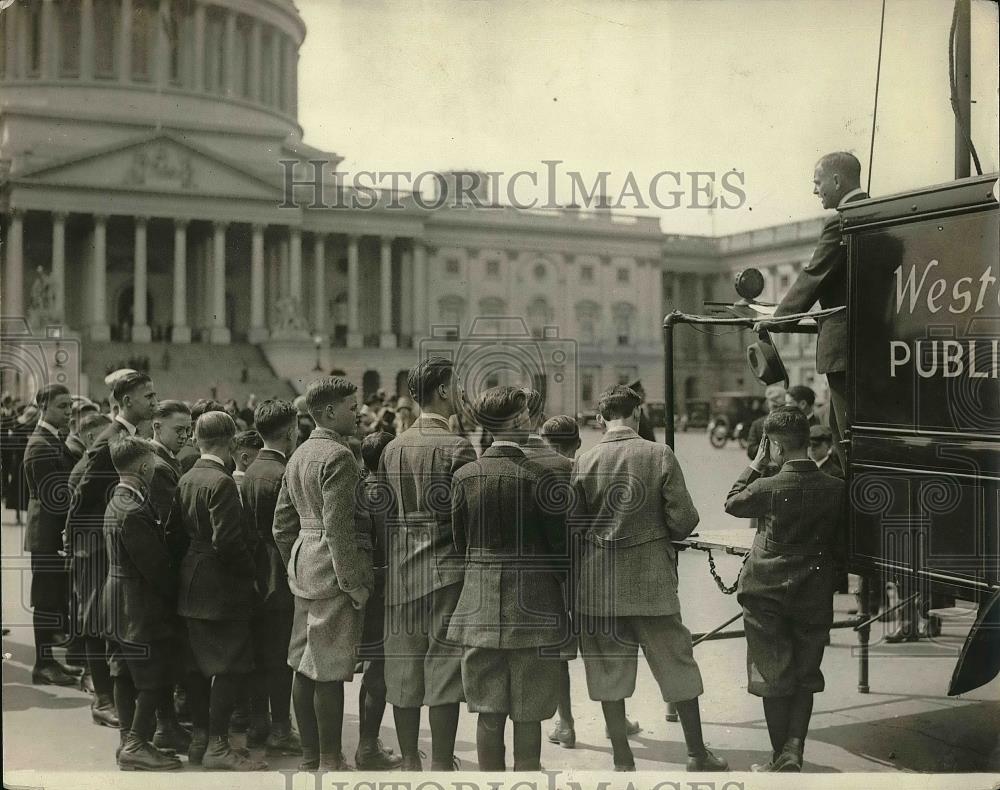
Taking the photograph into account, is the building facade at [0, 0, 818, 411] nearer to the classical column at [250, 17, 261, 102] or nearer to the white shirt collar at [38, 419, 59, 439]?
the classical column at [250, 17, 261, 102]

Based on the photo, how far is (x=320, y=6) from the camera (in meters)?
5.92

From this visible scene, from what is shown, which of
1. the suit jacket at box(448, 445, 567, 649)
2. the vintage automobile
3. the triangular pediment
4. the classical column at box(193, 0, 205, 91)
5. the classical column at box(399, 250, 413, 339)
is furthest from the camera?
the vintage automobile

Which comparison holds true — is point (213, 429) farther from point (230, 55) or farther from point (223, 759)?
point (230, 55)

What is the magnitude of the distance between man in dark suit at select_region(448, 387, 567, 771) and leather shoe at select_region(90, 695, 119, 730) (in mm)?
2408

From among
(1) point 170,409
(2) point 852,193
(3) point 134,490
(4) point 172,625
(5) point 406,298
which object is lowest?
(4) point 172,625

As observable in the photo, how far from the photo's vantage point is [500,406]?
160 inches

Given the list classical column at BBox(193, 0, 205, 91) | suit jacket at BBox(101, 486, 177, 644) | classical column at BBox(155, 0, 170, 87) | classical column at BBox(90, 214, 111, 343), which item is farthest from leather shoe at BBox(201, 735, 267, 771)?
classical column at BBox(90, 214, 111, 343)

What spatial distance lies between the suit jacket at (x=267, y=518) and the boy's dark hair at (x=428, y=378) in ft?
3.19

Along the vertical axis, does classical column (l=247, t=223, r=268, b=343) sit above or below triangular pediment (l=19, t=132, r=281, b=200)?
below

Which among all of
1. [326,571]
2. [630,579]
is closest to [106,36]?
[326,571]

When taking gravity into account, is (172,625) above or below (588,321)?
below

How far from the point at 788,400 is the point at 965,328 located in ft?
10.2

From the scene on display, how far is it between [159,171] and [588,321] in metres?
10.5

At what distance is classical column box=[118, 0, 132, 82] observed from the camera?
8875 millimetres
